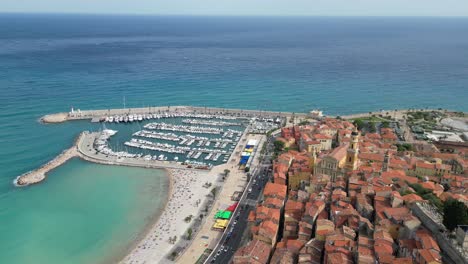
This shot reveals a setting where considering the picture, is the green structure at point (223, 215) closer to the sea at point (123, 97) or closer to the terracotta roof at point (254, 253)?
the terracotta roof at point (254, 253)

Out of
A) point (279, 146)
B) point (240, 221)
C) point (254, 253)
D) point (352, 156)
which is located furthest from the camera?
point (279, 146)

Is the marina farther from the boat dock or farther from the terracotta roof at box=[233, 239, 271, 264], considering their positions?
the terracotta roof at box=[233, 239, 271, 264]

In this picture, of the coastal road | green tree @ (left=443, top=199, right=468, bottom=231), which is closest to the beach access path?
the coastal road

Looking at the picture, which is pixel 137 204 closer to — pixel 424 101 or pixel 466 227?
pixel 466 227

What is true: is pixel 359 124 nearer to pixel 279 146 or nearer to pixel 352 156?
pixel 279 146

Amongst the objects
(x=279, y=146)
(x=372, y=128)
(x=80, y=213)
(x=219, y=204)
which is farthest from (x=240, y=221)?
(x=372, y=128)

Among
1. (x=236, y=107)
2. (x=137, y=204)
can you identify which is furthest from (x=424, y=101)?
(x=137, y=204)
